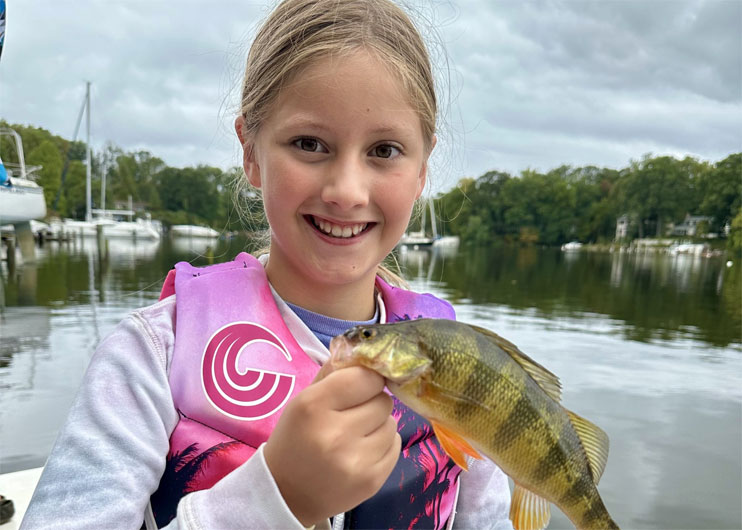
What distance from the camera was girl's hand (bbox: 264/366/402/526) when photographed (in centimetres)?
120

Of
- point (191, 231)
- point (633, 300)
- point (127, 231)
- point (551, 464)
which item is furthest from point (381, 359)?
point (191, 231)

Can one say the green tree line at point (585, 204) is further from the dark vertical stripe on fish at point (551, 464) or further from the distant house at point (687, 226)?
the dark vertical stripe on fish at point (551, 464)

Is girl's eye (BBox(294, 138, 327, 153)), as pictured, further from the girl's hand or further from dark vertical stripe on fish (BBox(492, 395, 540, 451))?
dark vertical stripe on fish (BBox(492, 395, 540, 451))

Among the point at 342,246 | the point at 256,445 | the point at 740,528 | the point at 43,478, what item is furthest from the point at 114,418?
the point at 740,528

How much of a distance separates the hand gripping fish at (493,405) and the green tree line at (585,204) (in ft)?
250

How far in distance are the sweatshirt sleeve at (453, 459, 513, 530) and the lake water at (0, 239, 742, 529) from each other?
1851 millimetres

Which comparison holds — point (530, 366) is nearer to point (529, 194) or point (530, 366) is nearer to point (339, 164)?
point (339, 164)

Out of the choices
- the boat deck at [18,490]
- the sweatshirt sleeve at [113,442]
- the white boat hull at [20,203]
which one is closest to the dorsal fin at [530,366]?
the sweatshirt sleeve at [113,442]

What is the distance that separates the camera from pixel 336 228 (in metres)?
1.81

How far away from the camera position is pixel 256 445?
1.73m

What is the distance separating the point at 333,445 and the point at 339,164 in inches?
34.2

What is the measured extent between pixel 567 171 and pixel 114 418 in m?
104

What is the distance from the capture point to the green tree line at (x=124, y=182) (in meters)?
63.0

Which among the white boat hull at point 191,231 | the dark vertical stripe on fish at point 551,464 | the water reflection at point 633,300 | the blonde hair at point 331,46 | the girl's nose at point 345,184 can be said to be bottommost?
the white boat hull at point 191,231
